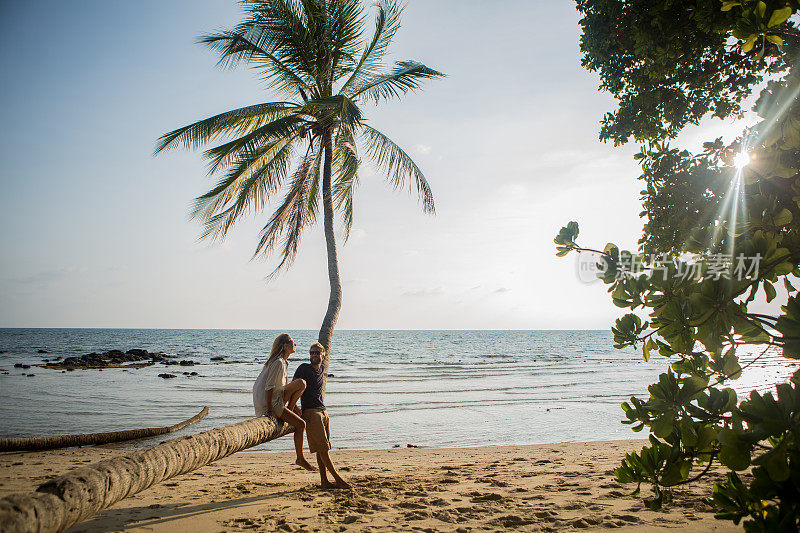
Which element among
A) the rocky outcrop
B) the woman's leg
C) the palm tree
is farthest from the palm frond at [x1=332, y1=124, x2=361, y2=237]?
the rocky outcrop

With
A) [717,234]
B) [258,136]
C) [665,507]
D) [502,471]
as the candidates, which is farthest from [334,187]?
[717,234]

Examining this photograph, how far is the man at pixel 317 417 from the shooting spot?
5.03m

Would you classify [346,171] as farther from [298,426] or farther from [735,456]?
[735,456]

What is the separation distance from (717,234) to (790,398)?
0.67m

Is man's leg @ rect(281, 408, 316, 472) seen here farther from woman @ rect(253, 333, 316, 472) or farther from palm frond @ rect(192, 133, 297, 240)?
palm frond @ rect(192, 133, 297, 240)

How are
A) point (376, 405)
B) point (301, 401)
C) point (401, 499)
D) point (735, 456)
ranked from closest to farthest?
1. point (735, 456)
2. point (401, 499)
3. point (301, 401)
4. point (376, 405)

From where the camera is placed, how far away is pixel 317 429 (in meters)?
5.09

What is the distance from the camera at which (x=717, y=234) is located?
1740mm

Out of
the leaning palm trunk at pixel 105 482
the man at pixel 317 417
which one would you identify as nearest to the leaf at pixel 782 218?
the leaning palm trunk at pixel 105 482

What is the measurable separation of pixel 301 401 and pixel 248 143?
4.38 m

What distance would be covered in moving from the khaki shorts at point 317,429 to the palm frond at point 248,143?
450cm

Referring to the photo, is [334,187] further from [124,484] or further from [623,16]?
[124,484]

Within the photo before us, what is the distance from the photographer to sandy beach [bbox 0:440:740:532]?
12.7 ft

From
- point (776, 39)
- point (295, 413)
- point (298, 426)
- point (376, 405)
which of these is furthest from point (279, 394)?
point (376, 405)
